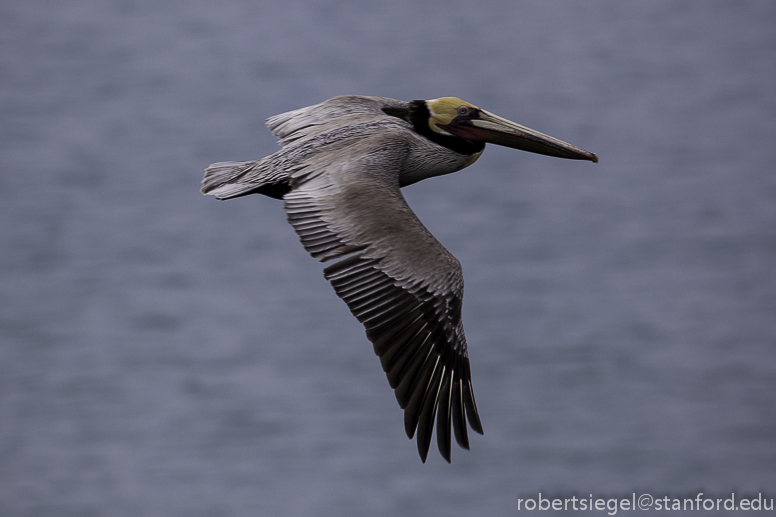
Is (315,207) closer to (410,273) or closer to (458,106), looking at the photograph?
(410,273)

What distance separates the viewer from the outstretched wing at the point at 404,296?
5.99 metres

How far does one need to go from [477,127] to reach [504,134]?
0.21m

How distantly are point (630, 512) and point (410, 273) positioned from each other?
20821 mm

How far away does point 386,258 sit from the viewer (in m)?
6.08

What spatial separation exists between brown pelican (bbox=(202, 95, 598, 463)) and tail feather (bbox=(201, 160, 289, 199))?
1cm

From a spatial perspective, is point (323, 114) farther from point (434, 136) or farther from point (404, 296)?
point (404, 296)

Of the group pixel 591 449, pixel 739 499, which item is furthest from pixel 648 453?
pixel 739 499

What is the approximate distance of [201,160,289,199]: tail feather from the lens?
6746 mm

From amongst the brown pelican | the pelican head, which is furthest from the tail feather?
the pelican head

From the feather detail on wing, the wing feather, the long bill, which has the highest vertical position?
the feather detail on wing

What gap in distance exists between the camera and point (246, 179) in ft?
22.8

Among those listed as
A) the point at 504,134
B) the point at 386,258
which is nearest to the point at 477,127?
the point at 504,134

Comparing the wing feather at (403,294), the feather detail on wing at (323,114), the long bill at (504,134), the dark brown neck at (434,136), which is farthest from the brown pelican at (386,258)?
the long bill at (504,134)

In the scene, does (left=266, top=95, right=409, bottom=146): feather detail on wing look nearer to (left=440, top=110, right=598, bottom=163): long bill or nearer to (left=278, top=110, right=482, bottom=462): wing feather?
(left=440, top=110, right=598, bottom=163): long bill
